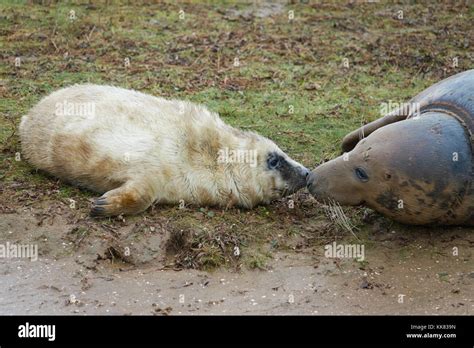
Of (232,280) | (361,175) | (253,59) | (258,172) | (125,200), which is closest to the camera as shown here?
(232,280)

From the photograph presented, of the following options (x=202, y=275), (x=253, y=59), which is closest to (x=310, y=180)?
(x=202, y=275)

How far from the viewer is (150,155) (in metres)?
6.98

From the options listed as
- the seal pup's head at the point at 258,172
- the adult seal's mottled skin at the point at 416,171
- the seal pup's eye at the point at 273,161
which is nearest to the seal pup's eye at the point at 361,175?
the adult seal's mottled skin at the point at 416,171

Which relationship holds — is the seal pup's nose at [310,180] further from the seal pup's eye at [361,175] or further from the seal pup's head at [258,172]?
the seal pup's eye at [361,175]

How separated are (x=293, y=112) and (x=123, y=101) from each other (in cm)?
299

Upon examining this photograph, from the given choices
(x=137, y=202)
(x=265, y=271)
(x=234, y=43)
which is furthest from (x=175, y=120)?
(x=234, y=43)

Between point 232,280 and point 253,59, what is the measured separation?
595 cm

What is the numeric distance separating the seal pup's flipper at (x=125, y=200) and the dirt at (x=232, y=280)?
0.21 meters

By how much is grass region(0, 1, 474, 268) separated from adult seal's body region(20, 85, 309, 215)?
238 mm

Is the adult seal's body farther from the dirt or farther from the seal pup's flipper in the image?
the dirt

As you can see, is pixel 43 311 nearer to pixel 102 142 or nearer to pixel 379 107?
pixel 102 142

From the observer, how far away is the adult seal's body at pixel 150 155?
6.94 meters

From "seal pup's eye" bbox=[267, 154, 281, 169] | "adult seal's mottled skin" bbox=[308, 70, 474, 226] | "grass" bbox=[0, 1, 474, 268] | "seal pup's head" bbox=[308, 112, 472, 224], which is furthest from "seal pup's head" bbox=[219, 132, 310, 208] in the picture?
"seal pup's head" bbox=[308, 112, 472, 224]

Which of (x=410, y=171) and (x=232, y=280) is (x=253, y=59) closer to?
→ (x=410, y=171)
